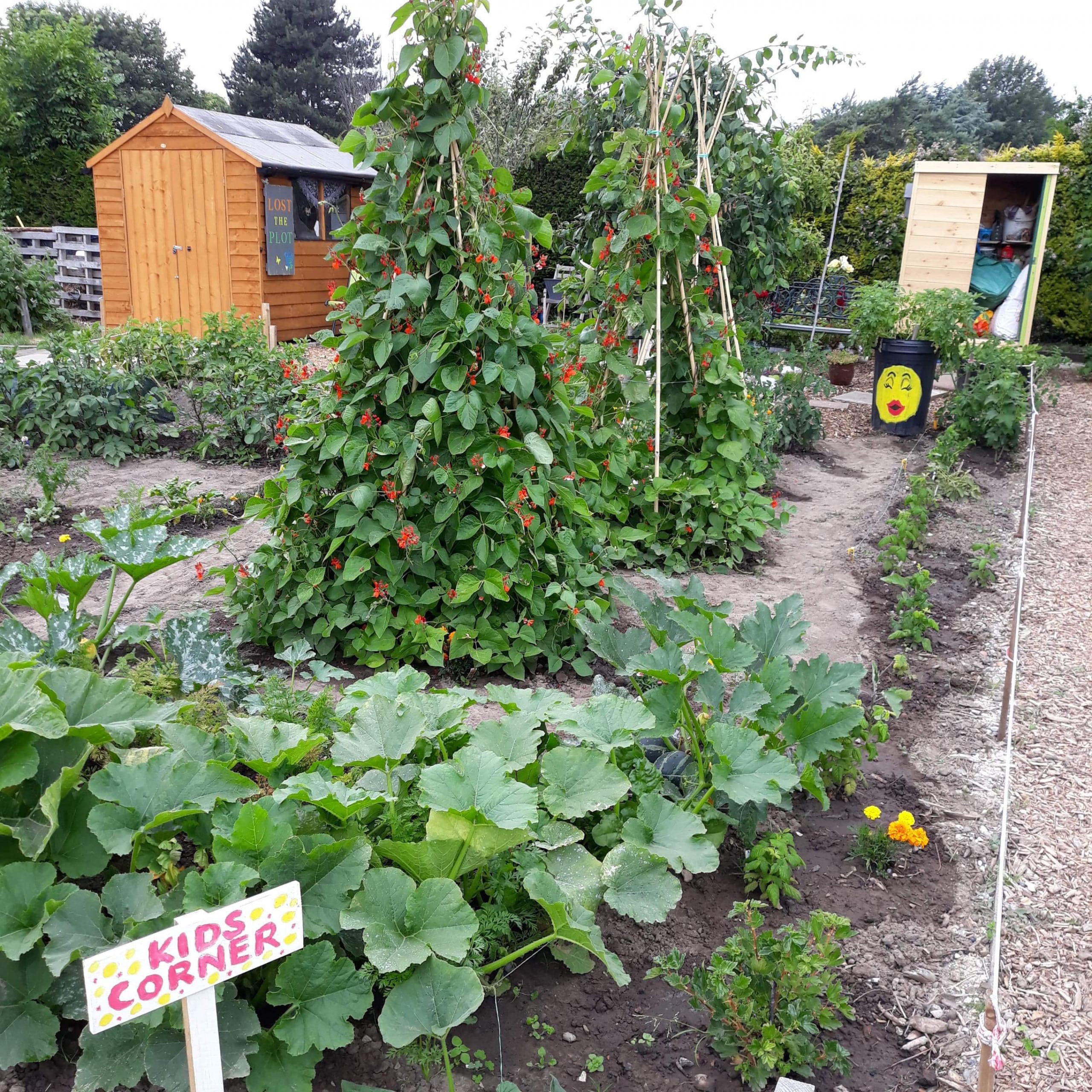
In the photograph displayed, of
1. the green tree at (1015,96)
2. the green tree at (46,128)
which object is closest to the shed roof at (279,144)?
the green tree at (46,128)

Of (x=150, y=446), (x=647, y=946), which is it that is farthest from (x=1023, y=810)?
(x=150, y=446)

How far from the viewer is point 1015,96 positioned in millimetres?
34375

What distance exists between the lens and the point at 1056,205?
464 inches

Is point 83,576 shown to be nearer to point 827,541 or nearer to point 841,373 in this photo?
point 827,541

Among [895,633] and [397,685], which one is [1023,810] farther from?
[397,685]

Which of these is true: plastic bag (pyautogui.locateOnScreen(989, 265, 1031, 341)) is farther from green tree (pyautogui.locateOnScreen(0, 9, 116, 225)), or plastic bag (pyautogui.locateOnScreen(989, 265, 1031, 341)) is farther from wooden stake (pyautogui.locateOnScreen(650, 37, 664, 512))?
green tree (pyautogui.locateOnScreen(0, 9, 116, 225))

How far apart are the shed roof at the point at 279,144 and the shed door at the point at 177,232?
0.42m

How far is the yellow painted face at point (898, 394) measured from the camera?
7.56m

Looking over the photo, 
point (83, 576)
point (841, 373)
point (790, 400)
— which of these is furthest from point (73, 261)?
point (83, 576)

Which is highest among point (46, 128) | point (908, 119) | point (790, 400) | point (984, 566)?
point (908, 119)

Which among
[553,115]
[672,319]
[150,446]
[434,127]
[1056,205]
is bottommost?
[150,446]

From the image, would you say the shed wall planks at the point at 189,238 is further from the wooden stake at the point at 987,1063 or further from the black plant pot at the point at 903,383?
the wooden stake at the point at 987,1063

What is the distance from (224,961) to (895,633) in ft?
10.4

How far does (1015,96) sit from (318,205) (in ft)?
107
